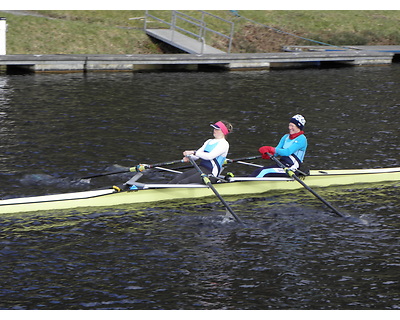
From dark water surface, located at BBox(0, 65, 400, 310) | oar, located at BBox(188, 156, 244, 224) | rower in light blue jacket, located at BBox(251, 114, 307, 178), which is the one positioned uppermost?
rower in light blue jacket, located at BBox(251, 114, 307, 178)

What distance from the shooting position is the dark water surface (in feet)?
35.9

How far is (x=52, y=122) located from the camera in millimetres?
22094

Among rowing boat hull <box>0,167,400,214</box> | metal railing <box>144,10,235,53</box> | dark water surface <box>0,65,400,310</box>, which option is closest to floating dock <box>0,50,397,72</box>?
metal railing <box>144,10,235,53</box>

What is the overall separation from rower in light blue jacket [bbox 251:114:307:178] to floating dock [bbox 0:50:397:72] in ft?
57.0

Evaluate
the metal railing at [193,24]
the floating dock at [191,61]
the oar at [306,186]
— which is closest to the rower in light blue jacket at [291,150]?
the oar at [306,186]

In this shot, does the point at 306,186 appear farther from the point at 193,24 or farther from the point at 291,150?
the point at 193,24

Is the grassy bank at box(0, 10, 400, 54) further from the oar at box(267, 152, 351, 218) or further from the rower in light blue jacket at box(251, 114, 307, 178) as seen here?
the oar at box(267, 152, 351, 218)

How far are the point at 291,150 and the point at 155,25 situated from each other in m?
23.1

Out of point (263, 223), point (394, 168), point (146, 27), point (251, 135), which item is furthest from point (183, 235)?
point (146, 27)

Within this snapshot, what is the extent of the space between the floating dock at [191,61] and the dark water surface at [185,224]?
16.7 ft

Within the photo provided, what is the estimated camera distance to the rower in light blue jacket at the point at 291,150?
15695mm

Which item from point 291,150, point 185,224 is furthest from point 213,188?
point 291,150

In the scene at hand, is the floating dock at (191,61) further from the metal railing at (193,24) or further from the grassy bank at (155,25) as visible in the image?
the grassy bank at (155,25)

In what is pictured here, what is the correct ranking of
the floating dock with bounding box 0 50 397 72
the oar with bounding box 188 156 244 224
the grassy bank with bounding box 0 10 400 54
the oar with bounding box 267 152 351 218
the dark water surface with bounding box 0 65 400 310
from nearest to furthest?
1. the dark water surface with bounding box 0 65 400 310
2. the oar with bounding box 188 156 244 224
3. the oar with bounding box 267 152 351 218
4. the floating dock with bounding box 0 50 397 72
5. the grassy bank with bounding box 0 10 400 54
